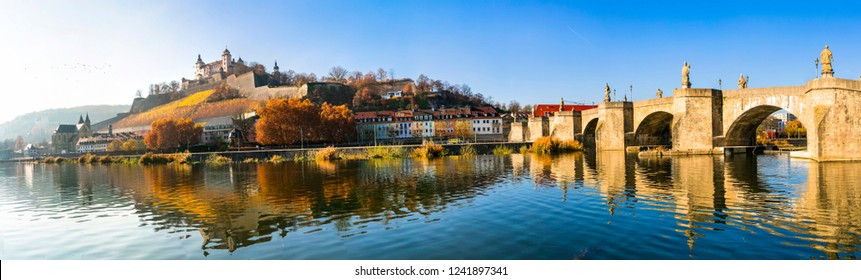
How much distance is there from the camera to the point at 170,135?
88750 millimetres

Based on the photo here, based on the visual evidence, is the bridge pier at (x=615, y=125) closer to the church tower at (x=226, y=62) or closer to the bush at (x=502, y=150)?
the bush at (x=502, y=150)

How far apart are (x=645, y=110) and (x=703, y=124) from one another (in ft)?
25.2

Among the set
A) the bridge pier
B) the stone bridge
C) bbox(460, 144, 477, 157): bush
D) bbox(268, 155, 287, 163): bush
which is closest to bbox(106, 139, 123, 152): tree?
bbox(268, 155, 287, 163): bush

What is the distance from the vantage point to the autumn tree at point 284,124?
72.2m

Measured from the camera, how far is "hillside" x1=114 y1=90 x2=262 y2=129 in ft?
397

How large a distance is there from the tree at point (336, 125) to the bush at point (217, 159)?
2764cm

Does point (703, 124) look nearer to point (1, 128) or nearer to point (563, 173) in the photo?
point (563, 173)

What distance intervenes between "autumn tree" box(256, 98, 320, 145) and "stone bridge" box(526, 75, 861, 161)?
35.5 m

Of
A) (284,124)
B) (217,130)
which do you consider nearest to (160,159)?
(284,124)

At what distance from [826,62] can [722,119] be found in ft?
32.9

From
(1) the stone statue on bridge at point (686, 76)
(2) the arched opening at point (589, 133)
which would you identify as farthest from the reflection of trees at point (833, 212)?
(2) the arched opening at point (589, 133)

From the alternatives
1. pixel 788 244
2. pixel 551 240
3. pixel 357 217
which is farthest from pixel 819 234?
pixel 357 217

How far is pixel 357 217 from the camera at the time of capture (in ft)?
37.7

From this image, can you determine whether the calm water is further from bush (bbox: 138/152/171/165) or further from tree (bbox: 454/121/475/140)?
tree (bbox: 454/121/475/140)
